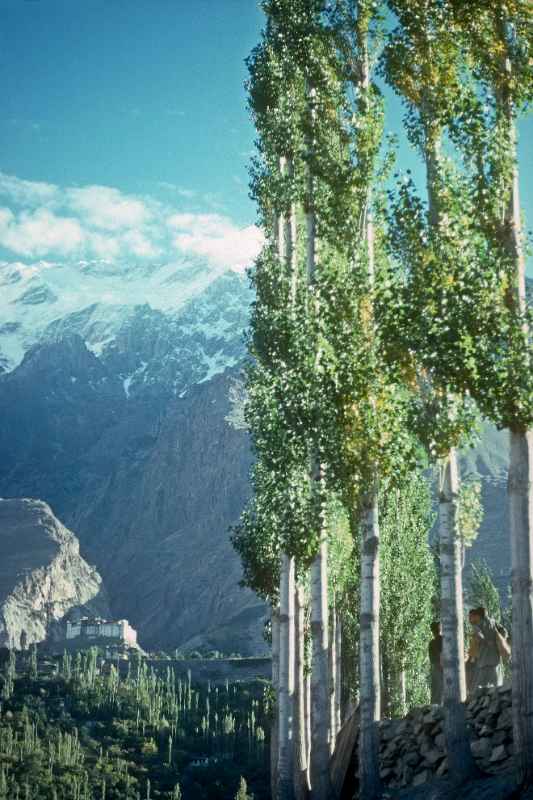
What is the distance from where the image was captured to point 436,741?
18.4 m

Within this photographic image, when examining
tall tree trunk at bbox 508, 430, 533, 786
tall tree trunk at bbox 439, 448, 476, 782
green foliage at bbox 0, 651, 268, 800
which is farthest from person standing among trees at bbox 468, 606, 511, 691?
green foliage at bbox 0, 651, 268, 800

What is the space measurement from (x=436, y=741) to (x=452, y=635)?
415cm

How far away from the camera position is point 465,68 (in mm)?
18328

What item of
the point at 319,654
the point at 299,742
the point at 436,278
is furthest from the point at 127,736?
the point at 436,278

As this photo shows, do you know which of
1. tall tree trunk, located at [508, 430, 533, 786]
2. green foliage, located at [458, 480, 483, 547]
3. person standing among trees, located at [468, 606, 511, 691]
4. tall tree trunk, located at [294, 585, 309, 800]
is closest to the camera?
tall tree trunk, located at [508, 430, 533, 786]

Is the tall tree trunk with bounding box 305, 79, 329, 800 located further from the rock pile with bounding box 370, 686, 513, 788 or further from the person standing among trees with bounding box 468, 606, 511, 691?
the person standing among trees with bounding box 468, 606, 511, 691

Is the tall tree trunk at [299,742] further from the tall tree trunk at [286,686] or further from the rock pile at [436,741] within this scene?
the rock pile at [436,741]

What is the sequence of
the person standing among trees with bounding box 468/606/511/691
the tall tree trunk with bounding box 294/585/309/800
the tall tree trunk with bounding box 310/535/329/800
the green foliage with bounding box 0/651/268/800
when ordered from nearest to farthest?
the tall tree trunk with bounding box 310/535/329/800 < the person standing among trees with bounding box 468/606/511/691 < the tall tree trunk with bounding box 294/585/309/800 < the green foliage with bounding box 0/651/268/800

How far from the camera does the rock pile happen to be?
16.5 m

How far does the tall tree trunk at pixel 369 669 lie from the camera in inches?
672

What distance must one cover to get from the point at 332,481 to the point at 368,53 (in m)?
11.8

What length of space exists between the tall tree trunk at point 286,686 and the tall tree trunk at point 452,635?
7517mm

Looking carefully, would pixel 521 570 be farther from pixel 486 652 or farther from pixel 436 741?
pixel 486 652

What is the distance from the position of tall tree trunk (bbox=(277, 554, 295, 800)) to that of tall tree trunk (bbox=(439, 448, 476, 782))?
7517 mm
